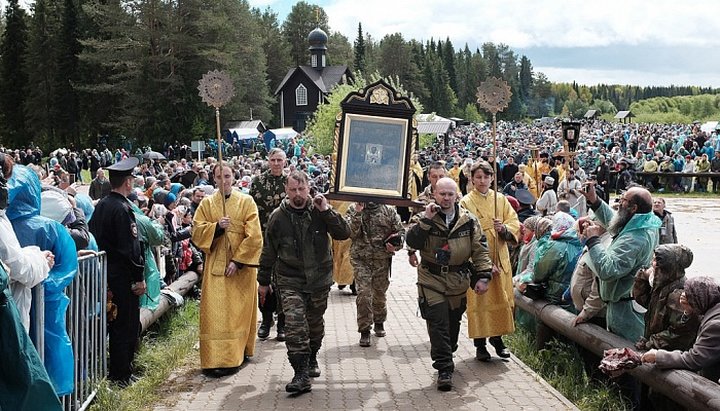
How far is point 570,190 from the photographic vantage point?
551 inches

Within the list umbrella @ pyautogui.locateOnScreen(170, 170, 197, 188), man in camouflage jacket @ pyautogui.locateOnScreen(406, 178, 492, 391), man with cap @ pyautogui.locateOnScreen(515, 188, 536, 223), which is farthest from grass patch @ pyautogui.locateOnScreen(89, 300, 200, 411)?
umbrella @ pyautogui.locateOnScreen(170, 170, 197, 188)

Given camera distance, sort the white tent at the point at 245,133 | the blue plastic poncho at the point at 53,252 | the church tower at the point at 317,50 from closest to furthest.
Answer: the blue plastic poncho at the point at 53,252
the white tent at the point at 245,133
the church tower at the point at 317,50

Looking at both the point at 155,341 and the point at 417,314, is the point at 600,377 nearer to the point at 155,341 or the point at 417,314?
the point at 417,314

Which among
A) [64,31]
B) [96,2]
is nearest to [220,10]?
[96,2]

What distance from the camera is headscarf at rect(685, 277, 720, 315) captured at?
212 inches

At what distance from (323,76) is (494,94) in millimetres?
84466

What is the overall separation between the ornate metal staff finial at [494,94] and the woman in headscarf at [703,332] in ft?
12.6

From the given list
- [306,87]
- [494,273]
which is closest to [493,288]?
[494,273]

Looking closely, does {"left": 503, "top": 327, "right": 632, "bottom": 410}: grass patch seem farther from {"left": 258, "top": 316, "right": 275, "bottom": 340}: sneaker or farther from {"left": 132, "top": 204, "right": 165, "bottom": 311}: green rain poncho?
{"left": 132, "top": 204, "right": 165, "bottom": 311}: green rain poncho

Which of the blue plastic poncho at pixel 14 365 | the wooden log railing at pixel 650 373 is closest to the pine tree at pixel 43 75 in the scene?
the wooden log railing at pixel 650 373

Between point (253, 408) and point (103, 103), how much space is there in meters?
66.4

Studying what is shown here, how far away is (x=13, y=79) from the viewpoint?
77.0 meters

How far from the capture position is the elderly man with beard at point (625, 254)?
6805mm

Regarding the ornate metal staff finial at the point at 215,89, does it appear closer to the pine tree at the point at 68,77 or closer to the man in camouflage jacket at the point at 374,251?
the man in camouflage jacket at the point at 374,251
